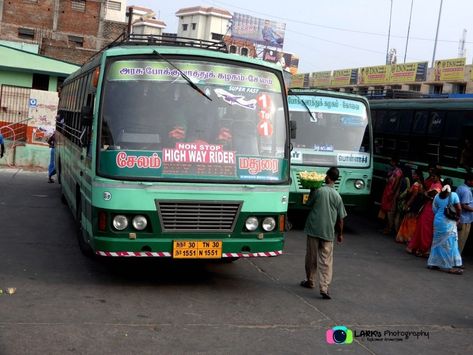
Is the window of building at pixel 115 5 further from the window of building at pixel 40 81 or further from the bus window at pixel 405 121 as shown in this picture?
the bus window at pixel 405 121

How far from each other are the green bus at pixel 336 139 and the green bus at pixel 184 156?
5.30 metres

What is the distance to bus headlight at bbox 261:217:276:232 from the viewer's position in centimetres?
760

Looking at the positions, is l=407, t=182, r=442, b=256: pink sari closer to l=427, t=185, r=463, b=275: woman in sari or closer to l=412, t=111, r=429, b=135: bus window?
l=427, t=185, r=463, b=275: woman in sari

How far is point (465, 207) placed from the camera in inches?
427

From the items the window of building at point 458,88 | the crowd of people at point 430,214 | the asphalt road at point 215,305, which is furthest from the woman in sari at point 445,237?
the window of building at point 458,88

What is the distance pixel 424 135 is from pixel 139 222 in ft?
29.2

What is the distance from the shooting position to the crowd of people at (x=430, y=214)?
403 inches

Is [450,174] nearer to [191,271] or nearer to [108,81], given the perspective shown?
[191,271]

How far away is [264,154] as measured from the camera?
7613 mm

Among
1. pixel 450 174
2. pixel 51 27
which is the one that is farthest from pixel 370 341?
pixel 51 27

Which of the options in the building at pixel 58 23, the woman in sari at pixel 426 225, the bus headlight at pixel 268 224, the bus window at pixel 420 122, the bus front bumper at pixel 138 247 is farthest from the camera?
the building at pixel 58 23

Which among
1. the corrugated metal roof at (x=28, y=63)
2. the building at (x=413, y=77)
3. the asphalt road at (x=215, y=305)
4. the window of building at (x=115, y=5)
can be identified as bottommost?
the asphalt road at (x=215, y=305)

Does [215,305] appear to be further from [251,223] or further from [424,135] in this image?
[424,135]

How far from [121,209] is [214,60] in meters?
2.11
